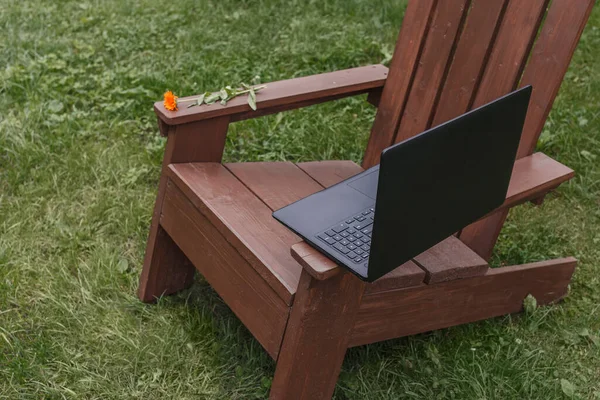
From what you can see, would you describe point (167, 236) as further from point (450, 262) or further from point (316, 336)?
point (450, 262)

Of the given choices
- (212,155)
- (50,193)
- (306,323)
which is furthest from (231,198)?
(50,193)

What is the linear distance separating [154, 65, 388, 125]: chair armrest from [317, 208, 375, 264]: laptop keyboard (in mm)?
568

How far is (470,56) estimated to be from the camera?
2.38 metres

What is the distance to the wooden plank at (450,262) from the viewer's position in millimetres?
2023

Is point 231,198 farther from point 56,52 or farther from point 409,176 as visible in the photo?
point 56,52

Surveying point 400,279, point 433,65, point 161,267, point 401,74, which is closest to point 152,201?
point 161,267

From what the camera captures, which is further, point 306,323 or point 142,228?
point 142,228

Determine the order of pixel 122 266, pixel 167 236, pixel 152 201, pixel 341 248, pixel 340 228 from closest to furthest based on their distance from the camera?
pixel 341 248 < pixel 340 228 < pixel 167 236 < pixel 122 266 < pixel 152 201

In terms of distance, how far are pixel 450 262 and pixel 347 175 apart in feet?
1.80

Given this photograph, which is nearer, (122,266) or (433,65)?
(433,65)

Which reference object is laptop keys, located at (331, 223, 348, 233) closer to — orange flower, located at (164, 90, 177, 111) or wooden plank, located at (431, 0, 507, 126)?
orange flower, located at (164, 90, 177, 111)

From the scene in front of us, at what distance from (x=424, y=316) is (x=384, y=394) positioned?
0.28 meters

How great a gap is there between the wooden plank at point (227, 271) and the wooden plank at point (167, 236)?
3.2 inches

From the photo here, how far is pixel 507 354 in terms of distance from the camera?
2379 millimetres
